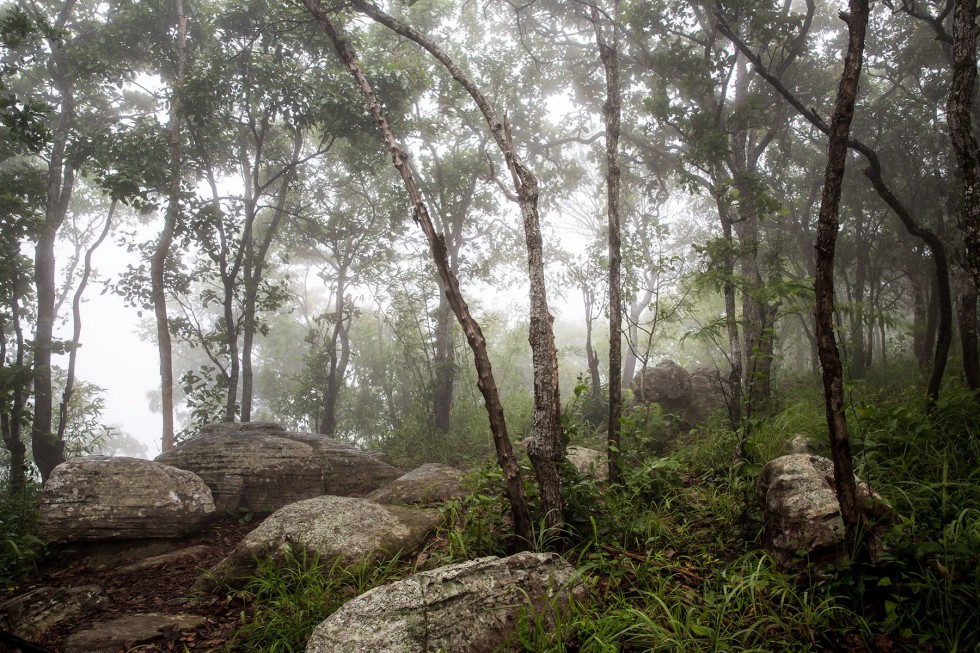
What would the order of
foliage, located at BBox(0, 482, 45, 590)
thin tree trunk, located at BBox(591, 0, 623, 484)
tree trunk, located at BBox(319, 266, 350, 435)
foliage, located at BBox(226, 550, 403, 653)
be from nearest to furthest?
foliage, located at BBox(226, 550, 403, 653)
thin tree trunk, located at BBox(591, 0, 623, 484)
foliage, located at BBox(0, 482, 45, 590)
tree trunk, located at BBox(319, 266, 350, 435)

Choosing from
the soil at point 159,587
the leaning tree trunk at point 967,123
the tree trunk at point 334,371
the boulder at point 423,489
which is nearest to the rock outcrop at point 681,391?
the boulder at point 423,489

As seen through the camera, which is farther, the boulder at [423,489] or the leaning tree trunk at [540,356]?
the boulder at [423,489]

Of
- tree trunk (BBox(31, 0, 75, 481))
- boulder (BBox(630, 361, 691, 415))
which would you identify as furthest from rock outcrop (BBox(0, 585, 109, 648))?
boulder (BBox(630, 361, 691, 415))

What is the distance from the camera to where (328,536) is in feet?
14.5

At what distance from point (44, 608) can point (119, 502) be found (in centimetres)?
184

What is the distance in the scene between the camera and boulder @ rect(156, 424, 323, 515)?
6.95 meters

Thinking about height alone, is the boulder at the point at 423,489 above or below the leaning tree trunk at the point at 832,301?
below

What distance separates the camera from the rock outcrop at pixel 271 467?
6980 mm

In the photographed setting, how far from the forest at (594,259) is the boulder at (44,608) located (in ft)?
4.21

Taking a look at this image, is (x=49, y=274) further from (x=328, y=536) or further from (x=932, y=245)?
(x=932, y=245)

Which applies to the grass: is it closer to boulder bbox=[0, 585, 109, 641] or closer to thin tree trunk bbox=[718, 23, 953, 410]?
thin tree trunk bbox=[718, 23, 953, 410]

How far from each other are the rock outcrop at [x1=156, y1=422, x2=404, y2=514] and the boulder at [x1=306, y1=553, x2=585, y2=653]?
4881 millimetres

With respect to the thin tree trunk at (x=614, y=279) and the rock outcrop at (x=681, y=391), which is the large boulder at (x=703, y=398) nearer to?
the rock outcrop at (x=681, y=391)

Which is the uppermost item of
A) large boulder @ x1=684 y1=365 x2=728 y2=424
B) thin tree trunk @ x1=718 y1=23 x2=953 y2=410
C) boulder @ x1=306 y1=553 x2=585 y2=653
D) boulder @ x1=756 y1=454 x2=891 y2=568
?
thin tree trunk @ x1=718 y1=23 x2=953 y2=410
